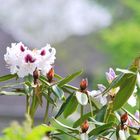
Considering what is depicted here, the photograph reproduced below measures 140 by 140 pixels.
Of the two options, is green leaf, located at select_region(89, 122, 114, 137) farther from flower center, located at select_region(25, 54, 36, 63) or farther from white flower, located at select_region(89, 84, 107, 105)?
flower center, located at select_region(25, 54, 36, 63)

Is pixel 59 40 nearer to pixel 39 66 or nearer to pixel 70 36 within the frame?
pixel 70 36

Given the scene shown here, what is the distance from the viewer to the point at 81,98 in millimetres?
1407

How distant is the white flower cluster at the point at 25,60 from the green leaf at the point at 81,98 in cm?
10

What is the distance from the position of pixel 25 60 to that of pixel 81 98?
157mm

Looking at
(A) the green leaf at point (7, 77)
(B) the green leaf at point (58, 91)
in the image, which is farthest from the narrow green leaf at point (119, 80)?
(A) the green leaf at point (7, 77)

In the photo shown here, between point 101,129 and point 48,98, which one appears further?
point 48,98

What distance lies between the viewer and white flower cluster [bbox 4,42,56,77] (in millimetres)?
1467

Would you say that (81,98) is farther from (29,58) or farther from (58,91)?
(29,58)

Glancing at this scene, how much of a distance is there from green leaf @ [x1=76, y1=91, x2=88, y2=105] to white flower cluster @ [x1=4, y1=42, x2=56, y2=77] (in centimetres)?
10

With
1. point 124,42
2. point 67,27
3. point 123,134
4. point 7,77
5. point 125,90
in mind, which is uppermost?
point 67,27

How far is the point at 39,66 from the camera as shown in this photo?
1.48 meters

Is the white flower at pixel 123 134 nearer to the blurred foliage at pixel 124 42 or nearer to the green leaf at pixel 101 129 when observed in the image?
the green leaf at pixel 101 129

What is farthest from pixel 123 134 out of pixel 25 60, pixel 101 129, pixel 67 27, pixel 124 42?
pixel 67 27

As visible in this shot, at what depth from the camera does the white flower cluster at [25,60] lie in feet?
4.81
